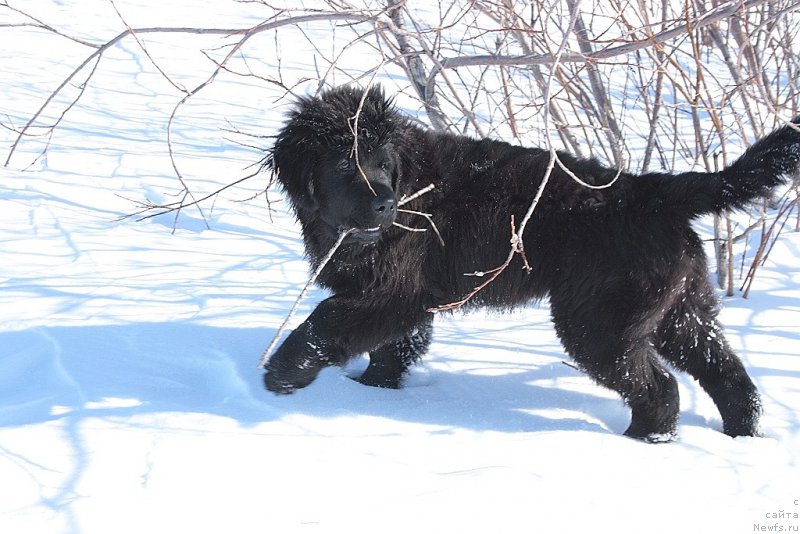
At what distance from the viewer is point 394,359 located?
383 cm

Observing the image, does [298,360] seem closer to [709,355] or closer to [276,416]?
[276,416]

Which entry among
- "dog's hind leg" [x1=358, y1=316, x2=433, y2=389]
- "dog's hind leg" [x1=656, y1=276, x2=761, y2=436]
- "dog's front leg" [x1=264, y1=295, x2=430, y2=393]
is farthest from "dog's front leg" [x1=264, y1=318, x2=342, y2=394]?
"dog's hind leg" [x1=656, y1=276, x2=761, y2=436]

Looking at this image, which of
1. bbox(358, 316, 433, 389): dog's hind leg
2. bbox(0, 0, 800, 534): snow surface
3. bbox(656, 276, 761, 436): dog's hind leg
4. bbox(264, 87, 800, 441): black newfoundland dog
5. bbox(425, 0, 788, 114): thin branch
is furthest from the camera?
bbox(358, 316, 433, 389): dog's hind leg

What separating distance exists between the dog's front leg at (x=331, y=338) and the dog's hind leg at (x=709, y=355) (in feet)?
4.07

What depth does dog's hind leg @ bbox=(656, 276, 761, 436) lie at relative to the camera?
10.9 ft

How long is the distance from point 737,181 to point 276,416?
2168 mm

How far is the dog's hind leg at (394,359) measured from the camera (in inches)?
151

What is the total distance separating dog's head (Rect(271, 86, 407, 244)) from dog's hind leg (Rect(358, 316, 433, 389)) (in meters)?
0.65

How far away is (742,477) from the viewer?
280cm

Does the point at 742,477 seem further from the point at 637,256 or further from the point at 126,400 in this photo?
the point at 126,400

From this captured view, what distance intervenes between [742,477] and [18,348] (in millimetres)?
3306

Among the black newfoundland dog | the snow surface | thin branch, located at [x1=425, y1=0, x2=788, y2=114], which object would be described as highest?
thin branch, located at [x1=425, y1=0, x2=788, y2=114]

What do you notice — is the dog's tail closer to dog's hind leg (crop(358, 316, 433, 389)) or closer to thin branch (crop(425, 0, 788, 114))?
thin branch (crop(425, 0, 788, 114))

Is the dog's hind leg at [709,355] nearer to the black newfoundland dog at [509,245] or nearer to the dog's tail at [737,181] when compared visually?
the black newfoundland dog at [509,245]
